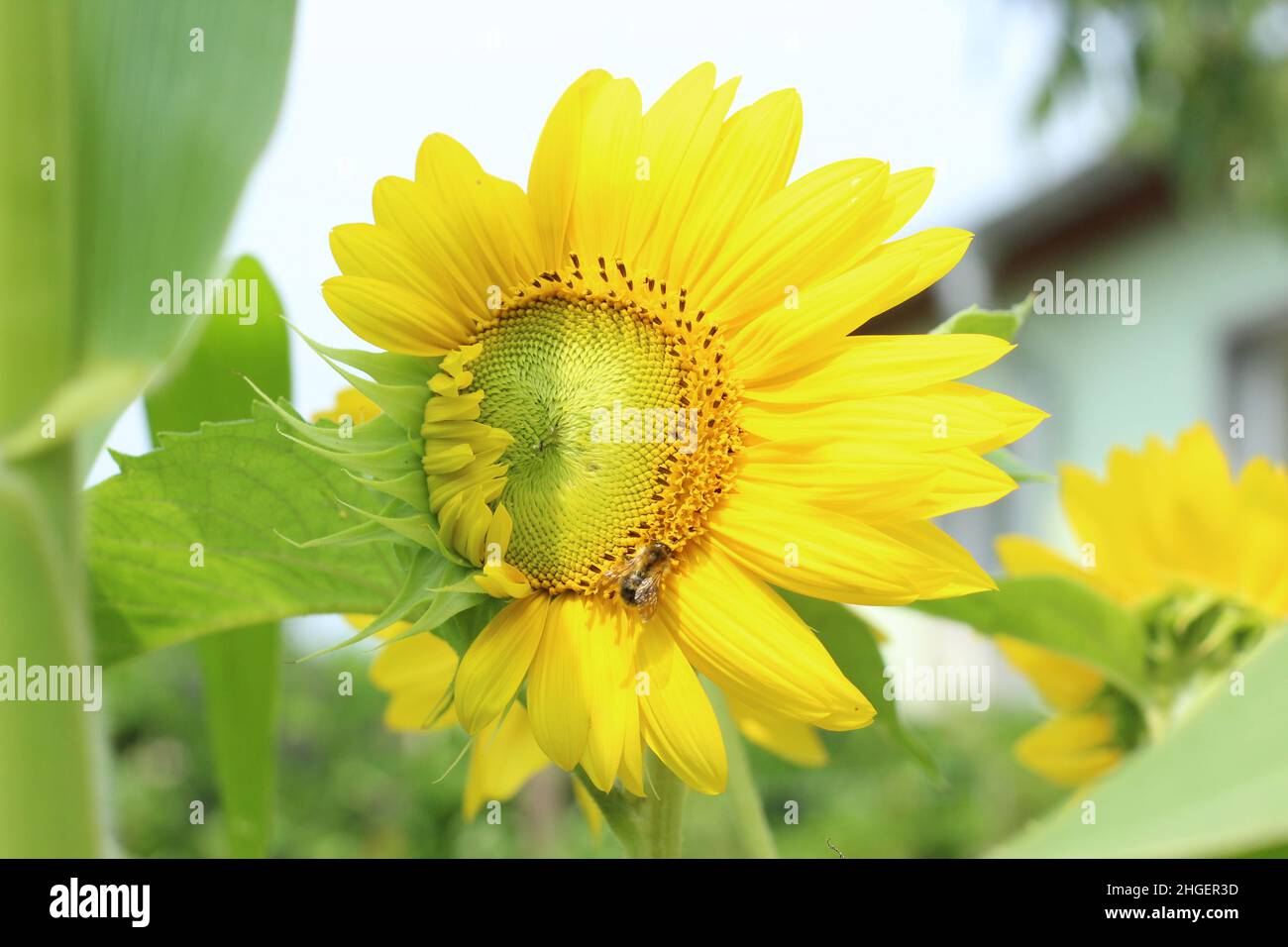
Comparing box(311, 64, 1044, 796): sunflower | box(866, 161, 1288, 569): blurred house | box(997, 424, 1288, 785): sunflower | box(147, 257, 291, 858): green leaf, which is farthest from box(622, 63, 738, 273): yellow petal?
box(866, 161, 1288, 569): blurred house

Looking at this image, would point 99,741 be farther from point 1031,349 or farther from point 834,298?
point 1031,349

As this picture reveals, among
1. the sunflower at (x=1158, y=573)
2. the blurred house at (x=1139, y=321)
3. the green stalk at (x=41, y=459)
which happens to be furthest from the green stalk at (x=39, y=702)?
the blurred house at (x=1139, y=321)

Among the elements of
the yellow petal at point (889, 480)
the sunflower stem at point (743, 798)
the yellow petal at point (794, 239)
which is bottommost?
the sunflower stem at point (743, 798)

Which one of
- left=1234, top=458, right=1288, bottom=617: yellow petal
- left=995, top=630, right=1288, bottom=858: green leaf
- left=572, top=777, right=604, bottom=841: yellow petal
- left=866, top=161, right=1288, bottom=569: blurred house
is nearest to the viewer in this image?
left=995, top=630, right=1288, bottom=858: green leaf

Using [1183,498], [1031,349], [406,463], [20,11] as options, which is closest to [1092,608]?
[1183,498]

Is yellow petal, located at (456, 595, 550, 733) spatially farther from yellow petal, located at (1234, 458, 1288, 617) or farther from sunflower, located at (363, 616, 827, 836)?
yellow petal, located at (1234, 458, 1288, 617)

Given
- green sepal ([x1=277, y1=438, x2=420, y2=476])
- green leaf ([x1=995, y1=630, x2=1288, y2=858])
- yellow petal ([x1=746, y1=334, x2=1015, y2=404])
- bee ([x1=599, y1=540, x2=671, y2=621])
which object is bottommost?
green leaf ([x1=995, y1=630, x2=1288, y2=858])

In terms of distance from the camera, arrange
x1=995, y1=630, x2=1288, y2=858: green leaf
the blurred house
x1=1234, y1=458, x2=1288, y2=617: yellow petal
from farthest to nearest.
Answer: the blurred house < x1=1234, y1=458, x2=1288, y2=617: yellow petal < x1=995, y1=630, x2=1288, y2=858: green leaf

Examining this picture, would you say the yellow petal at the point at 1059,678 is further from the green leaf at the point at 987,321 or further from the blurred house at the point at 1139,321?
the blurred house at the point at 1139,321
